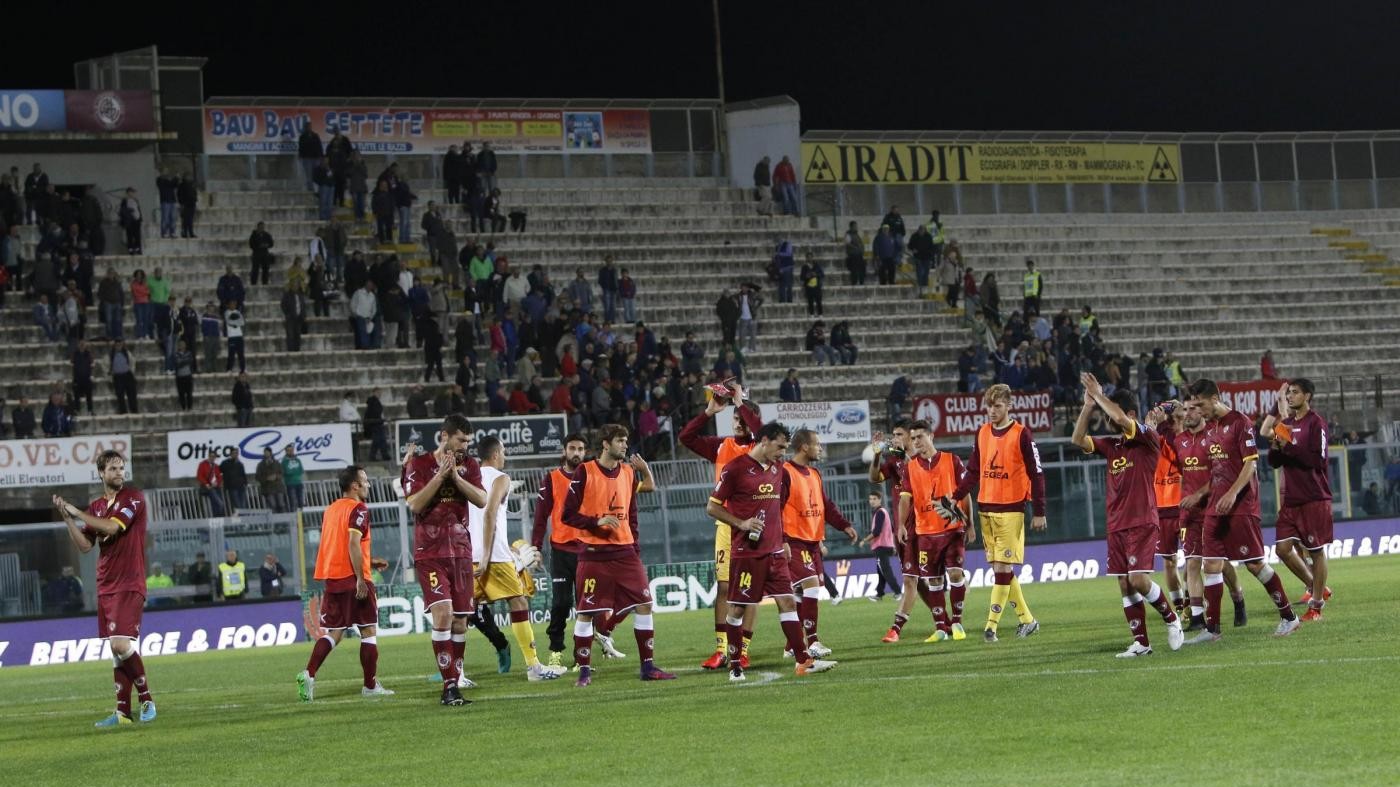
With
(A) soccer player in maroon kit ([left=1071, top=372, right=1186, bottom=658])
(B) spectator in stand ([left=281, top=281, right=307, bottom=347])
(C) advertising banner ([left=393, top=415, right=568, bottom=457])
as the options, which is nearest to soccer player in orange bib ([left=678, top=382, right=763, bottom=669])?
(A) soccer player in maroon kit ([left=1071, top=372, right=1186, bottom=658])

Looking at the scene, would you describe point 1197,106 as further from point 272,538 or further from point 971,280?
point 272,538

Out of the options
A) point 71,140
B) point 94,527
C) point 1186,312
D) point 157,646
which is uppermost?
point 71,140

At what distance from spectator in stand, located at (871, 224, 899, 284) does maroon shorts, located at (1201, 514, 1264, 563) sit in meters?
31.8

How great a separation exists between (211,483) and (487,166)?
49.7ft

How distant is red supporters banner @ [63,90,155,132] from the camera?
143ft

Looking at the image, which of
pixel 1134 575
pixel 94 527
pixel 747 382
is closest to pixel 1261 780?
pixel 1134 575

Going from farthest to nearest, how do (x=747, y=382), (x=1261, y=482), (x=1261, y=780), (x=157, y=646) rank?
(x=747, y=382), (x=1261, y=482), (x=157, y=646), (x=1261, y=780)

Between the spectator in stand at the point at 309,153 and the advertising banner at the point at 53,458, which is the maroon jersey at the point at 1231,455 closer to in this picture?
the advertising banner at the point at 53,458

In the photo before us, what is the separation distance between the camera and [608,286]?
43469 mm

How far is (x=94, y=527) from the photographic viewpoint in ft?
52.4

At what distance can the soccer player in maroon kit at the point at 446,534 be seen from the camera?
605 inches

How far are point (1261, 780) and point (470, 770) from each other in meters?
4.63

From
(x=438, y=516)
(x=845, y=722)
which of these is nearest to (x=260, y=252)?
(x=438, y=516)

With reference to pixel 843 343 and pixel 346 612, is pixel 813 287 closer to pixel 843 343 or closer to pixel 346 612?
pixel 843 343
